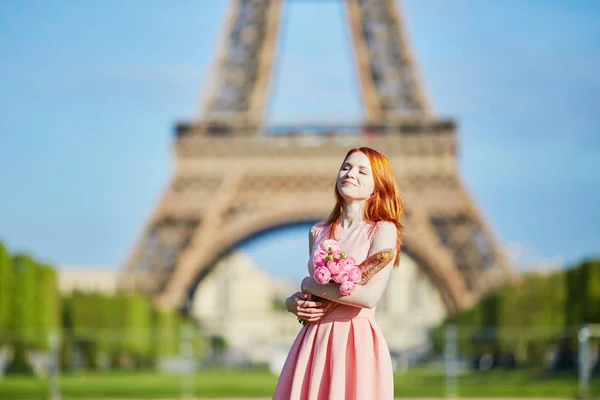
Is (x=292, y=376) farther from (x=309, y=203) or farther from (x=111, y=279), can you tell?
(x=111, y=279)

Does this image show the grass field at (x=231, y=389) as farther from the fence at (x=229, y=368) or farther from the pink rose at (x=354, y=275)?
the pink rose at (x=354, y=275)

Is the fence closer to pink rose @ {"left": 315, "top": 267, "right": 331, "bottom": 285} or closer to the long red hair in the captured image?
the long red hair

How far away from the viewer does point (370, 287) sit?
12.0 ft

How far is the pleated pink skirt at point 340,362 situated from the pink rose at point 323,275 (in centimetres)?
19

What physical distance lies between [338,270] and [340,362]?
1.00 feet

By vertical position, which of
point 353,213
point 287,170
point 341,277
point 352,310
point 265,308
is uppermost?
point 287,170

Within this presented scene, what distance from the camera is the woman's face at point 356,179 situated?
12.5ft

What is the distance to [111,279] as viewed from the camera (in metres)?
84.3

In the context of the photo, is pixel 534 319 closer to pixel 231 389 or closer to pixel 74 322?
pixel 74 322

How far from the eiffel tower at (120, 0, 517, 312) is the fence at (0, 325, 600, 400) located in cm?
221

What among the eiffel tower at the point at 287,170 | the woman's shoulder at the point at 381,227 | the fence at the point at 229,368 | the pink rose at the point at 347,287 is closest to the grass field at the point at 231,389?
the fence at the point at 229,368

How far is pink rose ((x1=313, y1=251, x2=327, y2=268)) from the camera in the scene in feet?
11.9

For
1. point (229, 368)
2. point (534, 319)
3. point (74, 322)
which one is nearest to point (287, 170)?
point (229, 368)

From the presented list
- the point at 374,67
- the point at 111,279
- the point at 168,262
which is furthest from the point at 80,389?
the point at 111,279
